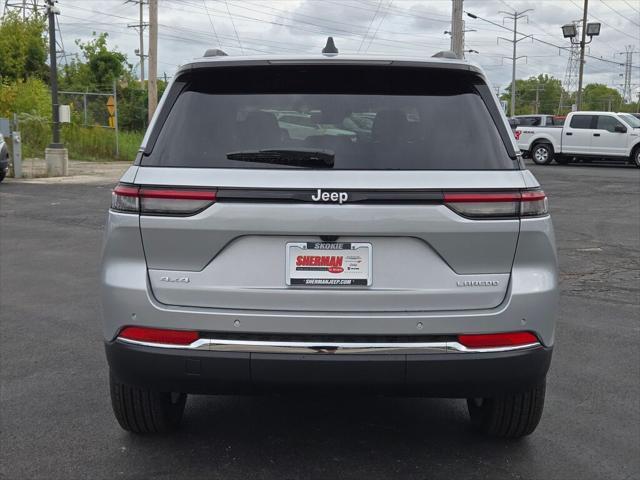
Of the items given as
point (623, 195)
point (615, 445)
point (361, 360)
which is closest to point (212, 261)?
point (361, 360)

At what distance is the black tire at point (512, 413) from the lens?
3.55m

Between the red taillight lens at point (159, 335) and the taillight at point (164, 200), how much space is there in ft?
1.59

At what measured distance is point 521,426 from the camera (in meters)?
3.65

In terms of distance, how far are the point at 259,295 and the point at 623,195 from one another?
16148 millimetres

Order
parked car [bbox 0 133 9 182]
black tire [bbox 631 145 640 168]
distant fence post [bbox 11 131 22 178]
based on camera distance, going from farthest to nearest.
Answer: black tire [bbox 631 145 640 168], distant fence post [bbox 11 131 22 178], parked car [bbox 0 133 9 182]

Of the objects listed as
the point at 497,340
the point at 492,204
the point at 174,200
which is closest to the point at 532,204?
the point at 492,204

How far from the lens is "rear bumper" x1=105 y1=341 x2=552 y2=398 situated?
2.98 metres

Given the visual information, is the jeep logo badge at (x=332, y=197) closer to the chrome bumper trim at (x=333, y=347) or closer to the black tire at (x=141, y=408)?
the chrome bumper trim at (x=333, y=347)

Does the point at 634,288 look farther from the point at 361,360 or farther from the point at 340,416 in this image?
the point at 361,360

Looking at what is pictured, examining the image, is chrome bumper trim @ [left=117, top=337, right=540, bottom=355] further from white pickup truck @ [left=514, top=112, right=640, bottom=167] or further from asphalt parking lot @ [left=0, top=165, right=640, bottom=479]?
white pickup truck @ [left=514, top=112, right=640, bottom=167]

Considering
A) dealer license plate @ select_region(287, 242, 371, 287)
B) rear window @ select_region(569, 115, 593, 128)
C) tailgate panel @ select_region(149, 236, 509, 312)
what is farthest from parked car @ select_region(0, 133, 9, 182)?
rear window @ select_region(569, 115, 593, 128)

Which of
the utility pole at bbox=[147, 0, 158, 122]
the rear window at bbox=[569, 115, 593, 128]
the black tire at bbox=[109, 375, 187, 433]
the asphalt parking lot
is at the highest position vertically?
the utility pole at bbox=[147, 0, 158, 122]

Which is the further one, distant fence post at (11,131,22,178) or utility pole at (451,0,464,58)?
utility pole at (451,0,464,58)

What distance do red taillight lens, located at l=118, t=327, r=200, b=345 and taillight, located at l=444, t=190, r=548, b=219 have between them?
1.18 meters
